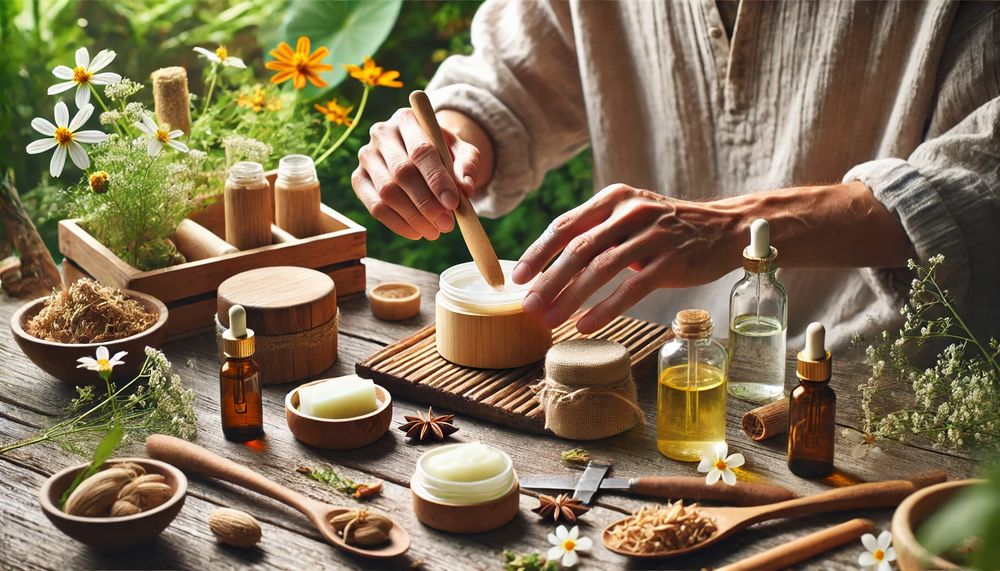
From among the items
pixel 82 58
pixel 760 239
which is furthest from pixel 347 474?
pixel 82 58

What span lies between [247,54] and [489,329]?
2.88 metres

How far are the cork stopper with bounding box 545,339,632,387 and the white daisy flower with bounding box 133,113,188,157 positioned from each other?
0.75 meters

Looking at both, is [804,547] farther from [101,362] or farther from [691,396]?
[101,362]

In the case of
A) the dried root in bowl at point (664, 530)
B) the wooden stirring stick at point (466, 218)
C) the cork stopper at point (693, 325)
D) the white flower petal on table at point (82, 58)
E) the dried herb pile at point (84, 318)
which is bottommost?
the dried root in bowl at point (664, 530)

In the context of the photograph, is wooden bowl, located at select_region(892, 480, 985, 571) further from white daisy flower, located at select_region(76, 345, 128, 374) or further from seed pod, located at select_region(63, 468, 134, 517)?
white daisy flower, located at select_region(76, 345, 128, 374)

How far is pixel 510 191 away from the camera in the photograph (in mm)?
2393

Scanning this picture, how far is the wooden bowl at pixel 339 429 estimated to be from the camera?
4.85 ft

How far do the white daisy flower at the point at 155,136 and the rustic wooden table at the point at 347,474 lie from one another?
35cm

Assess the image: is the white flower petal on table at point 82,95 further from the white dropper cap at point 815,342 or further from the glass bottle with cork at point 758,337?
the white dropper cap at point 815,342

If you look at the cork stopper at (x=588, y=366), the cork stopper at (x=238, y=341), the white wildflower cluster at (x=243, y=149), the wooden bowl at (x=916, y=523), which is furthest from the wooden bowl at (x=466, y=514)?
the white wildflower cluster at (x=243, y=149)

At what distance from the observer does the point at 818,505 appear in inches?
51.5

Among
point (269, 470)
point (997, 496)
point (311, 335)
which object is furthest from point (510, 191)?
point (997, 496)

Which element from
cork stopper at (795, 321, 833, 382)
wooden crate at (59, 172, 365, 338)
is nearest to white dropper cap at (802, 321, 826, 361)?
cork stopper at (795, 321, 833, 382)

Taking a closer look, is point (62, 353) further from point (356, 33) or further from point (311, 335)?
point (356, 33)
